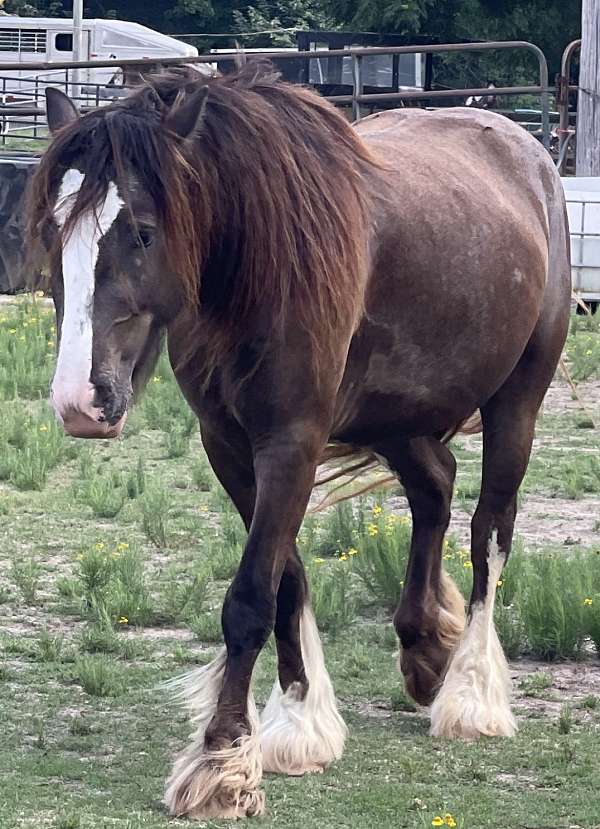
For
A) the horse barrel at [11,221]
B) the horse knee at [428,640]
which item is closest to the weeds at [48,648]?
the horse knee at [428,640]

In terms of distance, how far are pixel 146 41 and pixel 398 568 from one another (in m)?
28.2

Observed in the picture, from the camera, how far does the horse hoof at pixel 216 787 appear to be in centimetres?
355

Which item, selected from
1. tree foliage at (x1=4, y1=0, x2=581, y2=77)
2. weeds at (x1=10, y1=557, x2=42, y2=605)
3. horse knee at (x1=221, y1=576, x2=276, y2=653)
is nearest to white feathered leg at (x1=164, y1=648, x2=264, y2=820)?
horse knee at (x1=221, y1=576, x2=276, y2=653)

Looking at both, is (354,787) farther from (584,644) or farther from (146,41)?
(146,41)

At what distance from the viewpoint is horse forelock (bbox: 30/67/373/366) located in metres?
3.43

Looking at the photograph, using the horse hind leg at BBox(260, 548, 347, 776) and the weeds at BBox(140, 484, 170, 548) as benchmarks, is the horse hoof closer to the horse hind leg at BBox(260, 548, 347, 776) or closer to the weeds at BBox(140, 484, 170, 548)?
the horse hind leg at BBox(260, 548, 347, 776)

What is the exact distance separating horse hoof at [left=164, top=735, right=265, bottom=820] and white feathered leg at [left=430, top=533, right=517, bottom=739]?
89 centimetres

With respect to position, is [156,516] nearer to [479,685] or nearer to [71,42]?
[479,685]

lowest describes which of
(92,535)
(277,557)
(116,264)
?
(92,535)

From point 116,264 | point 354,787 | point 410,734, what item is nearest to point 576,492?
point 410,734

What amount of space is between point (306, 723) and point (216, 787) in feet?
1.62

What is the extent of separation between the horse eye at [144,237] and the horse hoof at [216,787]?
125 centimetres

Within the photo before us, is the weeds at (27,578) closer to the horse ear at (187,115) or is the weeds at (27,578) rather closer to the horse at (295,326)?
the horse at (295,326)

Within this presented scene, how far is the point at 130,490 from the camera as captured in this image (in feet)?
23.4
